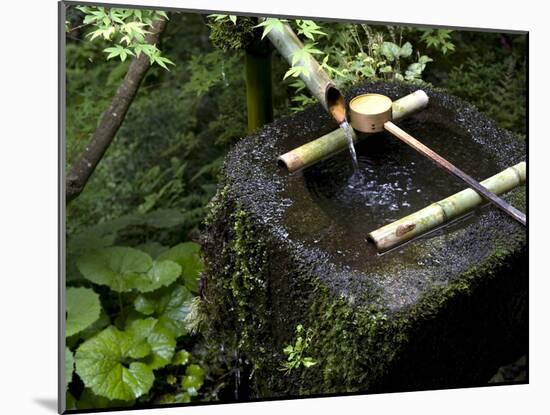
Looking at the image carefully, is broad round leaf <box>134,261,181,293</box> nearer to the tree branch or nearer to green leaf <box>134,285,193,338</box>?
green leaf <box>134,285,193,338</box>

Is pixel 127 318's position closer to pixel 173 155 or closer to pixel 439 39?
pixel 173 155

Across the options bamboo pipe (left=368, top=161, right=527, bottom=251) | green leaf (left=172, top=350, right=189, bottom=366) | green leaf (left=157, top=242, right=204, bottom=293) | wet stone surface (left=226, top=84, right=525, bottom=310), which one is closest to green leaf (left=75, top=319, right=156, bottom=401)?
green leaf (left=172, top=350, right=189, bottom=366)

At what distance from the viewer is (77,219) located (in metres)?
3.12

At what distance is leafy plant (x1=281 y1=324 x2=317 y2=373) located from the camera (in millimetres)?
2821

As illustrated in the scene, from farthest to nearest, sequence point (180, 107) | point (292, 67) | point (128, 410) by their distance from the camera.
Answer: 1. point (180, 107)
2. point (292, 67)
3. point (128, 410)

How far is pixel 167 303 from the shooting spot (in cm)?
308

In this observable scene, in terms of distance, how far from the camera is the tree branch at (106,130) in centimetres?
307

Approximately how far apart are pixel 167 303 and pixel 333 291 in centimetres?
69

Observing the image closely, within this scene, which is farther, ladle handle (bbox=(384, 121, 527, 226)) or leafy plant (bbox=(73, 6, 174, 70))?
ladle handle (bbox=(384, 121, 527, 226))

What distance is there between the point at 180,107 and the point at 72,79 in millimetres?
465

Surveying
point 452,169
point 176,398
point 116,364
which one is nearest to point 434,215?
point 452,169

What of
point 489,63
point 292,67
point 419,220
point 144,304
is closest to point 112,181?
point 144,304

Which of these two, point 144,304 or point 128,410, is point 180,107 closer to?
point 144,304

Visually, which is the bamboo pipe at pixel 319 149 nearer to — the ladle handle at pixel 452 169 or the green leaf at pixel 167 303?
the ladle handle at pixel 452 169
